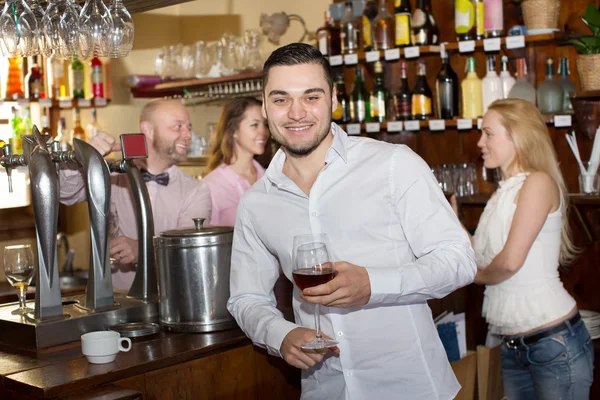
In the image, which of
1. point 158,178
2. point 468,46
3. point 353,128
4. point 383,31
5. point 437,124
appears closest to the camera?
point 158,178

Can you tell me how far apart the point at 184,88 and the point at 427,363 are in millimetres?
3999

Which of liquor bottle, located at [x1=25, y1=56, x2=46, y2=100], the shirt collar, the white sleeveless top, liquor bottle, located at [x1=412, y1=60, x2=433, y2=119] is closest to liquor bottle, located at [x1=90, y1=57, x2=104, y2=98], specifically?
liquor bottle, located at [x1=25, y1=56, x2=46, y2=100]

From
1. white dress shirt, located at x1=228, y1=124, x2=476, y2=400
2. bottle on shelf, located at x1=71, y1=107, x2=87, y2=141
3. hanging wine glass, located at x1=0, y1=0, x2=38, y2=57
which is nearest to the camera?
white dress shirt, located at x1=228, y1=124, x2=476, y2=400

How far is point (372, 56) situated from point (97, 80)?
2.18 meters

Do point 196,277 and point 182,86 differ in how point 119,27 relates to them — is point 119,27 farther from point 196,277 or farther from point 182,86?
point 182,86

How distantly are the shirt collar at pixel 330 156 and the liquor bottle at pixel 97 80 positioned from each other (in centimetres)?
383

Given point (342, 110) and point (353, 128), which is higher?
point (342, 110)

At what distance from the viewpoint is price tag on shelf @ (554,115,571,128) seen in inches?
155

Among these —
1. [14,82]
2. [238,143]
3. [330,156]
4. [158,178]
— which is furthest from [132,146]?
[14,82]

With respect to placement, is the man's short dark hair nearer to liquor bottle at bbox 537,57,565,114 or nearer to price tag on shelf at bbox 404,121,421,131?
Result: liquor bottle at bbox 537,57,565,114

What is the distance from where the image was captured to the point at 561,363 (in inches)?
107

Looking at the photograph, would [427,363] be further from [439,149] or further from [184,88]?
[184,88]

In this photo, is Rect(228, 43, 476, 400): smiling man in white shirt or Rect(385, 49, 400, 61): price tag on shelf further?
Rect(385, 49, 400, 61): price tag on shelf

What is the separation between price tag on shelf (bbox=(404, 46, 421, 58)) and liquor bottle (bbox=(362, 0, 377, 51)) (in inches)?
10.4
